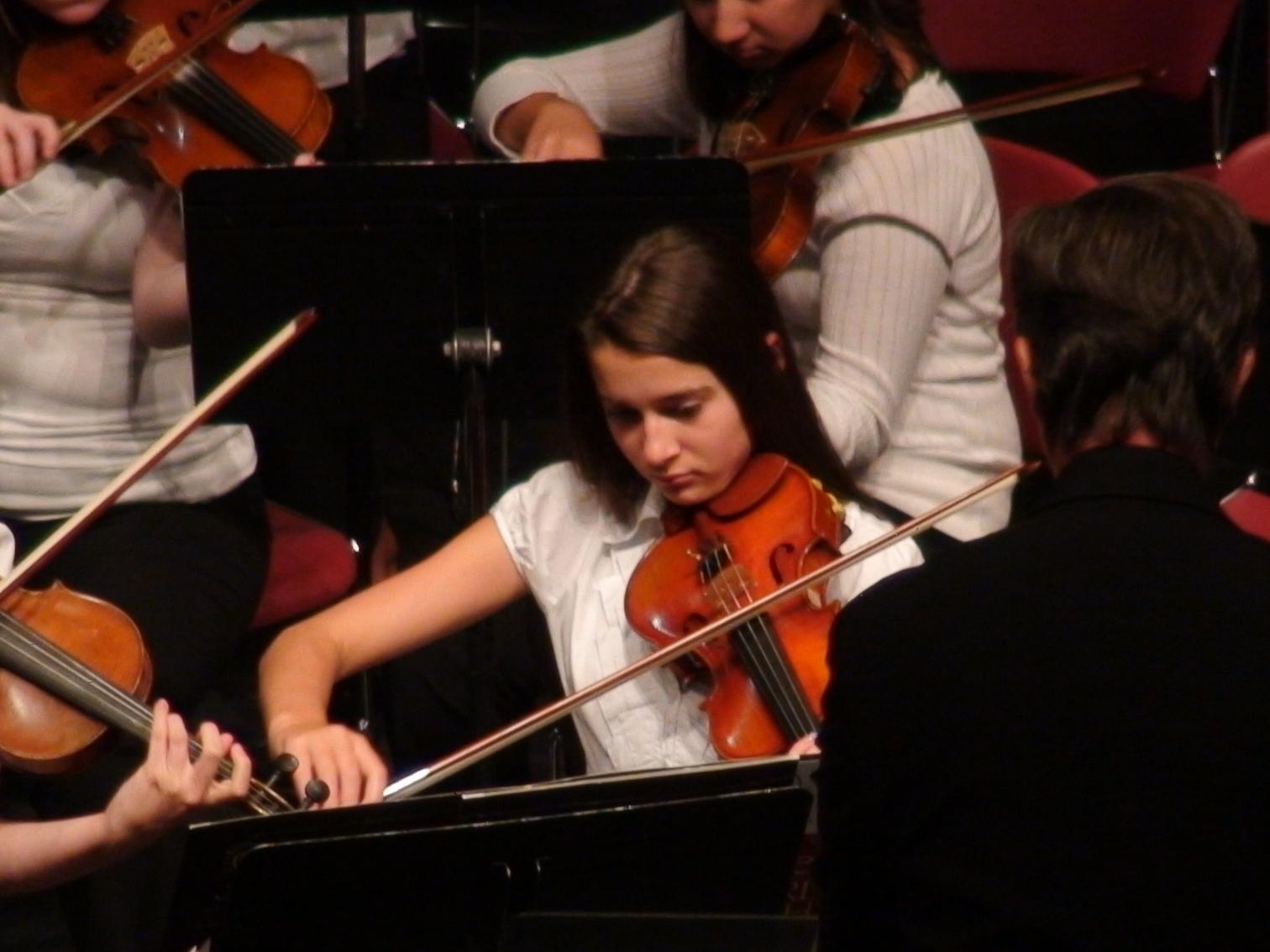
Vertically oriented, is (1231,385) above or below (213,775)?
above

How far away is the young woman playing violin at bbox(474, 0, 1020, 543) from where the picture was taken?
2.02m

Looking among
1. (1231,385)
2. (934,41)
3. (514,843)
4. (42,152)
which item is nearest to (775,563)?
(514,843)

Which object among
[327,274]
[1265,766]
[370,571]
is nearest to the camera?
[1265,766]

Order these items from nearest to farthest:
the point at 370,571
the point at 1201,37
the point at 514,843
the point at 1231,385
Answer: the point at 1231,385 < the point at 514,843 < the point at 370,571 < the point at 1201,37

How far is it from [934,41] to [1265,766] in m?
1.98

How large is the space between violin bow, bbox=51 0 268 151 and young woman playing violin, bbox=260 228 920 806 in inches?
20.2

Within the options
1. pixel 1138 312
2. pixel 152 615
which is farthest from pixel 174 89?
pixel 1138 312

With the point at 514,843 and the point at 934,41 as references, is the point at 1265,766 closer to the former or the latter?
the point at 514,843

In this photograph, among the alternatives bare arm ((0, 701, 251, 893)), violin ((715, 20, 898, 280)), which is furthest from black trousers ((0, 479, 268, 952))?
violin ((715, 20, 898, 280))

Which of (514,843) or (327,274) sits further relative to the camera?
(327,274)

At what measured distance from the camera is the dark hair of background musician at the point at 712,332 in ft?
5.77

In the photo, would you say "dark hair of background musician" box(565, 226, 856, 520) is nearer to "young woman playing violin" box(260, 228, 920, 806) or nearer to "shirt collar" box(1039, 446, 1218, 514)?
"young woman playing violin" box(260, 228, 920, 806)

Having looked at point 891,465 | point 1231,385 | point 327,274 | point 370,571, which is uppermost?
point 1231,385

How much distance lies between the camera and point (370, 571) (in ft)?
8.11
